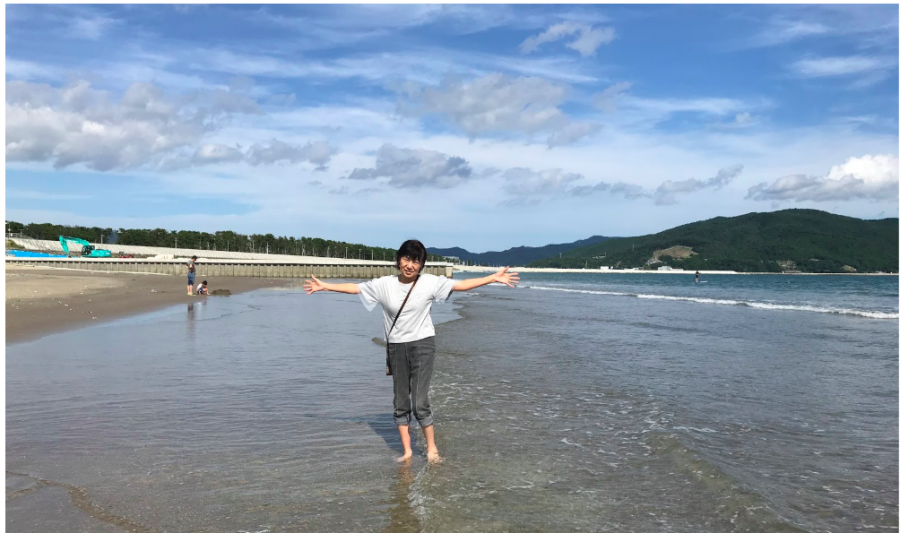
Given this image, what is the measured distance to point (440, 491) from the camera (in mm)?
5234

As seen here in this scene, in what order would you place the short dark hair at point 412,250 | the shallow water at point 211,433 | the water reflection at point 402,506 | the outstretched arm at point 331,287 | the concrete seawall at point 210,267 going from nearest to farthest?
→ the water reflection at point 402,506 → the shallow water at point 211,433 → the short dark hair at point 412,250 → the outstretched arm at point 331,287 → the concrete seawall at point 210,267

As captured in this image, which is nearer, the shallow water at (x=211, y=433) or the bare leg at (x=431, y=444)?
the shallow water at (x=211, y=433)

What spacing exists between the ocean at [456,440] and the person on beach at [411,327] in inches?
17.0

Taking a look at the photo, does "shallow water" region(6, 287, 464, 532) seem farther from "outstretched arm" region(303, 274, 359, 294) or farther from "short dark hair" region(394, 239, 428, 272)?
"short dark hair" region(394, 239, 428, 272)

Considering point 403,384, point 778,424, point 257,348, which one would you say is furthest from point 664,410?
point 257,348

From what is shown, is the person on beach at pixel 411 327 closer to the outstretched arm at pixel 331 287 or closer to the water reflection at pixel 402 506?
the outstretched arm at pixel 331 287

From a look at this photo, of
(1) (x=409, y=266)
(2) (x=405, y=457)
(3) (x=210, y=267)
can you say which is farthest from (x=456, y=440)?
(3) (x=210, y=267)

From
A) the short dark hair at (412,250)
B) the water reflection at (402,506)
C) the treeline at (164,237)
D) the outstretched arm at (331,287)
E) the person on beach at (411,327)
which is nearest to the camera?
the water reflection at (402,506)

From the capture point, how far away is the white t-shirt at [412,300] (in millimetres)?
5953

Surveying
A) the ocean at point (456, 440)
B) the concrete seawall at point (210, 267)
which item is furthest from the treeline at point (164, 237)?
the ocean at point (456, 440)

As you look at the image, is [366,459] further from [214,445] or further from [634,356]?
[634,356]

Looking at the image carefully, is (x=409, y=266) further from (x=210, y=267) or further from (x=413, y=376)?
(x=210, y=267)

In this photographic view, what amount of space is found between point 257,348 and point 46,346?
12.5 ft

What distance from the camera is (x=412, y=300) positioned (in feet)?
19.5
